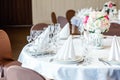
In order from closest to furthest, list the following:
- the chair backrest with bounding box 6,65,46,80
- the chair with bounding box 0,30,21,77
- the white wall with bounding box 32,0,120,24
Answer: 1. the chair backrest with bounding box 6,65,46,80
2. the chair with bounding box 0,30,21,77
3. the white wall with bounding box 32,0,120,24

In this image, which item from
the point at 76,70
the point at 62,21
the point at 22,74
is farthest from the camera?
the point at 62,21

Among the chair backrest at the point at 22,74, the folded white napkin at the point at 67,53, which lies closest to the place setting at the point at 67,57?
the folded white napkin at the point at 67,53

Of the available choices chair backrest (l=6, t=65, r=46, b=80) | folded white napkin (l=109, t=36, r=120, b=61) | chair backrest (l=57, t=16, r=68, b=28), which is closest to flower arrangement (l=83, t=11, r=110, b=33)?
folded white napkin (l=109, t=36, r=120, b=61)

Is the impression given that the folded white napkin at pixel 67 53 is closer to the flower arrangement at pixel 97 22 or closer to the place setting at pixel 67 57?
the place setting at pixel 67 57

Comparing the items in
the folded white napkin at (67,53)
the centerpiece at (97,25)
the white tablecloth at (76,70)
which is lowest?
the white tablecloth at (76,70)

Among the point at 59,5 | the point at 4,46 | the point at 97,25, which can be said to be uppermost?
the point at 59,5

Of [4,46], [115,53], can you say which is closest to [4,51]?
[4,46]

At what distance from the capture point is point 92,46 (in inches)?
115

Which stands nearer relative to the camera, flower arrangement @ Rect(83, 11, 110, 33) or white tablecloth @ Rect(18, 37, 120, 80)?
white tablecloth @ Rect(18, 37, 120, 80)

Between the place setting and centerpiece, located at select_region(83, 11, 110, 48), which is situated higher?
centerpiece, located at select_region(83, 11, 110, 48)

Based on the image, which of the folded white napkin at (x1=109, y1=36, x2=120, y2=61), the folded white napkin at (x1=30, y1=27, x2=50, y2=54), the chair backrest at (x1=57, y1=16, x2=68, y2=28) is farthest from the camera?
the chair backrest at (x1=57, y1=16, x2=68, y2=28)

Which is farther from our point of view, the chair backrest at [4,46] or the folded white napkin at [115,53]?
the chair backrest at [4,46]

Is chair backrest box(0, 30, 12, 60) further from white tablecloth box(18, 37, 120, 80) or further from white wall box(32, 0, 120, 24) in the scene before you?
white wall box(32, 0, 120, 24)

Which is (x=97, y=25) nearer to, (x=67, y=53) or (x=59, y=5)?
(x=67, y=53)
